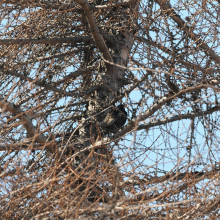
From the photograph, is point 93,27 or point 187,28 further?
point 93,27

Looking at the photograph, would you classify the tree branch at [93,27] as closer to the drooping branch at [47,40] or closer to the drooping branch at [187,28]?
the drooping branch at [47,40]

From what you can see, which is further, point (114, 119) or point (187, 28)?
point (114, 119)

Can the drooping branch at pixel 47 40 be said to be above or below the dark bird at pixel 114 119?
above

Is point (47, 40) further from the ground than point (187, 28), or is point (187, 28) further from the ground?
point (187, 28)

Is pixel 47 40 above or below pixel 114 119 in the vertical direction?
above

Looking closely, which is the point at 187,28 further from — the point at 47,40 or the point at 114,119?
the point at 47,40

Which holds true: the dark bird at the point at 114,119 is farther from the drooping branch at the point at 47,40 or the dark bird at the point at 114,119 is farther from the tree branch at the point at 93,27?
the drooping branch at the point at 47,40

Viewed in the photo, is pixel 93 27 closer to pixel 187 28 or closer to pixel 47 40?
pixel 47 40

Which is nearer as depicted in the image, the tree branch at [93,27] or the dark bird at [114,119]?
the tree branch at [93,27]

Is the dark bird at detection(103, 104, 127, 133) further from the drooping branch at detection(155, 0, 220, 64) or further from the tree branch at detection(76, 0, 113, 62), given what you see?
the drooping branch at detection(155, 0, 220, 64)

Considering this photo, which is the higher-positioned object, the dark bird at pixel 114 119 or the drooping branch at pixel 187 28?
the drooping branch at pixel 187 28

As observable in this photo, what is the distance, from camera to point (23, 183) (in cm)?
367

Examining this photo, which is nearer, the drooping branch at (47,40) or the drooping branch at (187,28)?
the drooping branch at (47,40)

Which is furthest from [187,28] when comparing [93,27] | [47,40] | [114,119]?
[47,40]
